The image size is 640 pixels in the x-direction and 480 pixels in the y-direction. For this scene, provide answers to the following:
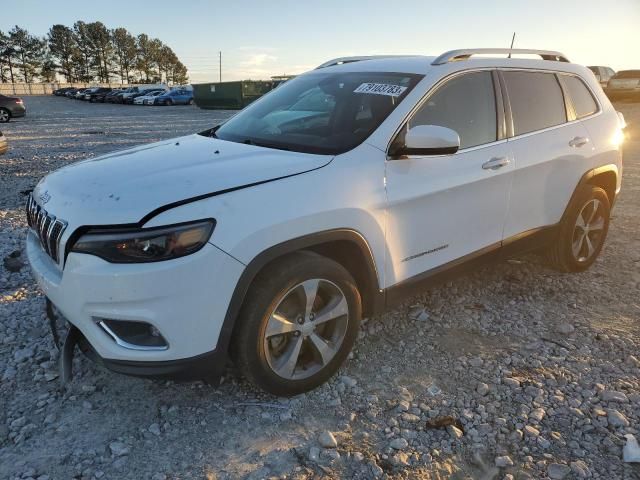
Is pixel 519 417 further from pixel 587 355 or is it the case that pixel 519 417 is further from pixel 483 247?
pixel 483 247

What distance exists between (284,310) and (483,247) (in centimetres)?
159

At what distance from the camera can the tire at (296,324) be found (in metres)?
2.44

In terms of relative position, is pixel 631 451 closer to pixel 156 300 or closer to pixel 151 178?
pixel 156 300

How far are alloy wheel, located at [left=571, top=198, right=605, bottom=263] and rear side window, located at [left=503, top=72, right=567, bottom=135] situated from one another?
0.87 m

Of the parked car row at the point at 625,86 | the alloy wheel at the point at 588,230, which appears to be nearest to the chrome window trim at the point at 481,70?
the alloy wheel at the point at 588,230

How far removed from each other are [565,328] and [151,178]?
2.94 metres

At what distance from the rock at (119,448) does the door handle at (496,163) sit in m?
2.61

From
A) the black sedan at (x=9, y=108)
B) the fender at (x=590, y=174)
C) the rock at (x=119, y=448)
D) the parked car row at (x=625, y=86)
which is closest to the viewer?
Answer: the rock at (x=119, y=448)

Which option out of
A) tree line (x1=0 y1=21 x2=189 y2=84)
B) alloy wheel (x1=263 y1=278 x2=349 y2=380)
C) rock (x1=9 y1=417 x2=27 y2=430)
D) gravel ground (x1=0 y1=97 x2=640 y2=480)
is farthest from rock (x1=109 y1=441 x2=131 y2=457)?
tree line (x1=0 y1=21 x2=189 y2=84)

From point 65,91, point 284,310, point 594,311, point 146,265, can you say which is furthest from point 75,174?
point 65,91

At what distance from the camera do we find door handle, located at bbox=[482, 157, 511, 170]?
332 cm

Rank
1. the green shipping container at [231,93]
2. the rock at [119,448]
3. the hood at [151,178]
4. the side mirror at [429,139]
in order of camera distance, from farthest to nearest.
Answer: the green shipping container at [231,93]
the side mirror at [429,139]
the rock at [119,448]
the hood at [151,178]

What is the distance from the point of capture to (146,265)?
7.05 feet

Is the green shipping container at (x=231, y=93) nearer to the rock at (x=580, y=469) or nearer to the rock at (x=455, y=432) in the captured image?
the rock at (x=455, y=432)
